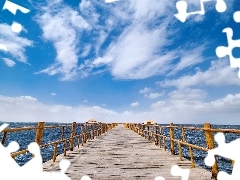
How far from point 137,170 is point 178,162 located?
1.61 meters

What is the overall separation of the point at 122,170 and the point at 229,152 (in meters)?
3.17

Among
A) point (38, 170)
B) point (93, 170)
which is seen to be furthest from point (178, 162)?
point (38, 170)

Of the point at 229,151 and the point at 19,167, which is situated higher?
the point at 229,151

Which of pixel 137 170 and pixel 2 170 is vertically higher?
pixel 2 170

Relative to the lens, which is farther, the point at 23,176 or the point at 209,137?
the point at 209,137

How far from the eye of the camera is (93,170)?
233 inches

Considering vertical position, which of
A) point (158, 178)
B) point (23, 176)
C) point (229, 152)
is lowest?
point (158, 178)

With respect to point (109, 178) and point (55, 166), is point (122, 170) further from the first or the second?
point (55, 166)

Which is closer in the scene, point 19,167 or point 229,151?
point 229,151

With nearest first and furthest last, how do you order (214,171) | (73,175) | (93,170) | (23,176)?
(23,176)
(214,171)
(73,175)
(93,170)

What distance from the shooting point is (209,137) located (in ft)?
16.3

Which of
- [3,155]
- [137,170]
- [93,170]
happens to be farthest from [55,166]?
[3,155]

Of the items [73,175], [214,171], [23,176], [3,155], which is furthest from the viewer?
[73,175]

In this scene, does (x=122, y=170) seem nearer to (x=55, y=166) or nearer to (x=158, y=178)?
(x=158, y=178)
